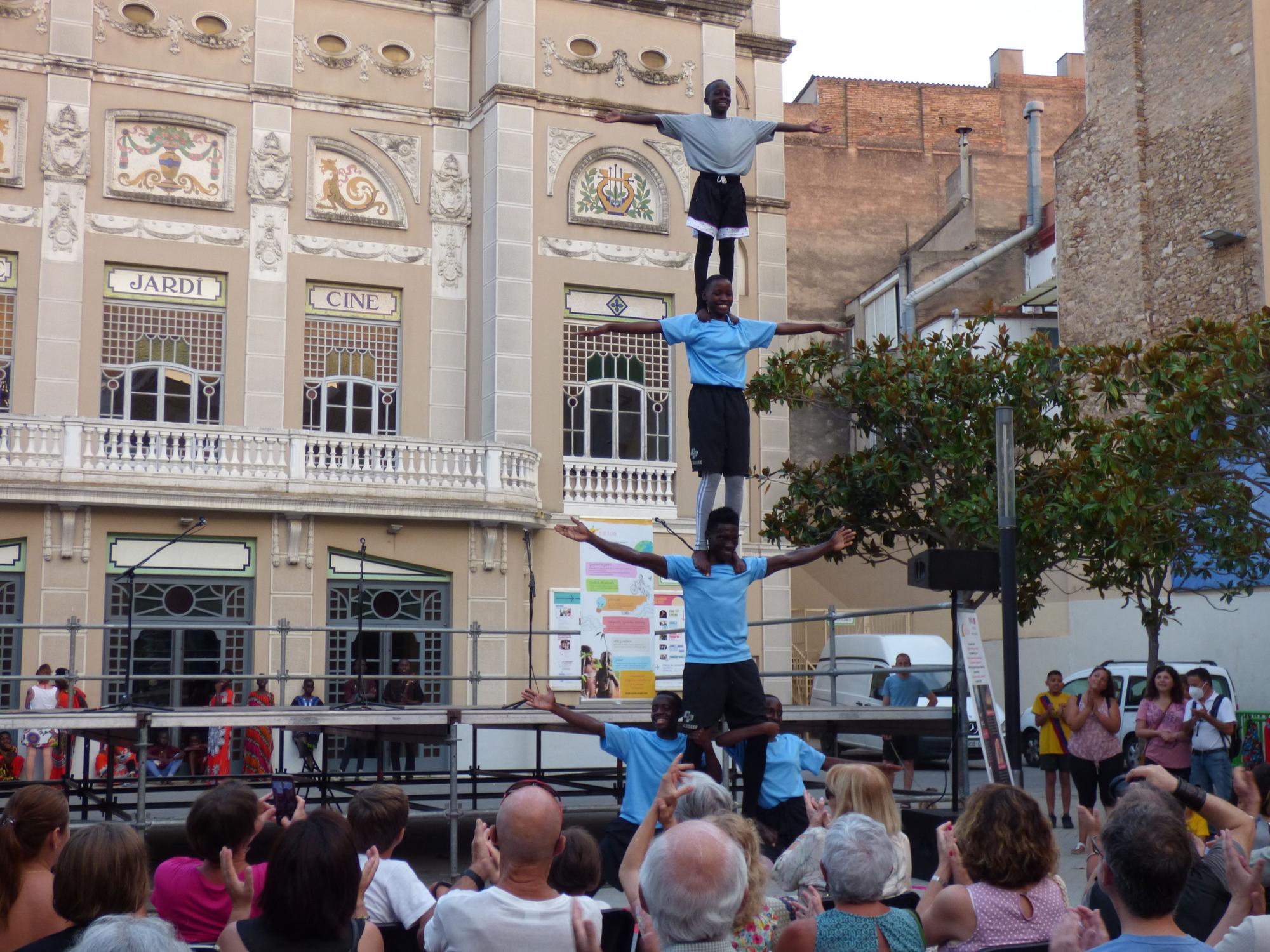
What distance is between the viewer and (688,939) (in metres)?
4.21

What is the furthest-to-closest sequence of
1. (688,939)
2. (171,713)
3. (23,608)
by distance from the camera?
(23,608) → (171,713) → (688,939)

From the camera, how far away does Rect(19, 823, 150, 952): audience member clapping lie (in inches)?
183

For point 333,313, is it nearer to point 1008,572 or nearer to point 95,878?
point 1008,572

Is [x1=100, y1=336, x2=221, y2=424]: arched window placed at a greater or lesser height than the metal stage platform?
greater

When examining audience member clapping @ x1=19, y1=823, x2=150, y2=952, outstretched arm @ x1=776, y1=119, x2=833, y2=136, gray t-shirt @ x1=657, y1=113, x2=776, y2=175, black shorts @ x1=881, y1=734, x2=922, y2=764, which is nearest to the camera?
audience member clapping @ x1=19, y1=823, x2=150, y2=952

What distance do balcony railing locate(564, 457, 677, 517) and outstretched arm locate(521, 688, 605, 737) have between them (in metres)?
16.3

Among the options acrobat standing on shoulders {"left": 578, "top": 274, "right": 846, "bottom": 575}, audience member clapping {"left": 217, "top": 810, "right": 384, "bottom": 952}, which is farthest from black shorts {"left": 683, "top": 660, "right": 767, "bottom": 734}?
audience member clapping {"left": 217, "top": 810, "right": 384, "bottom": 952}

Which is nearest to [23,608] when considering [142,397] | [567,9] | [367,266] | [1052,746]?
[142,397]

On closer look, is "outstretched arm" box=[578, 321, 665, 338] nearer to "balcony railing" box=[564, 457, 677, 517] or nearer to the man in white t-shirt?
the man in white t-shirt

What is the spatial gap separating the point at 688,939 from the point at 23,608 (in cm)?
2056

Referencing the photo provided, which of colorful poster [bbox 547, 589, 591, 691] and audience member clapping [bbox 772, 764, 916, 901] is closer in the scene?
audience member clapping [bbox 772, 764, 916, 901]

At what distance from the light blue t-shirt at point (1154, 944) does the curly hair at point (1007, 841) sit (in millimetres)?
966

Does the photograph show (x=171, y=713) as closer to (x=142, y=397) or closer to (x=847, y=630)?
(x=142, y=397)

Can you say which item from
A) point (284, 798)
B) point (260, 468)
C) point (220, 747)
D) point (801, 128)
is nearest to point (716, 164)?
point (801, 128)
